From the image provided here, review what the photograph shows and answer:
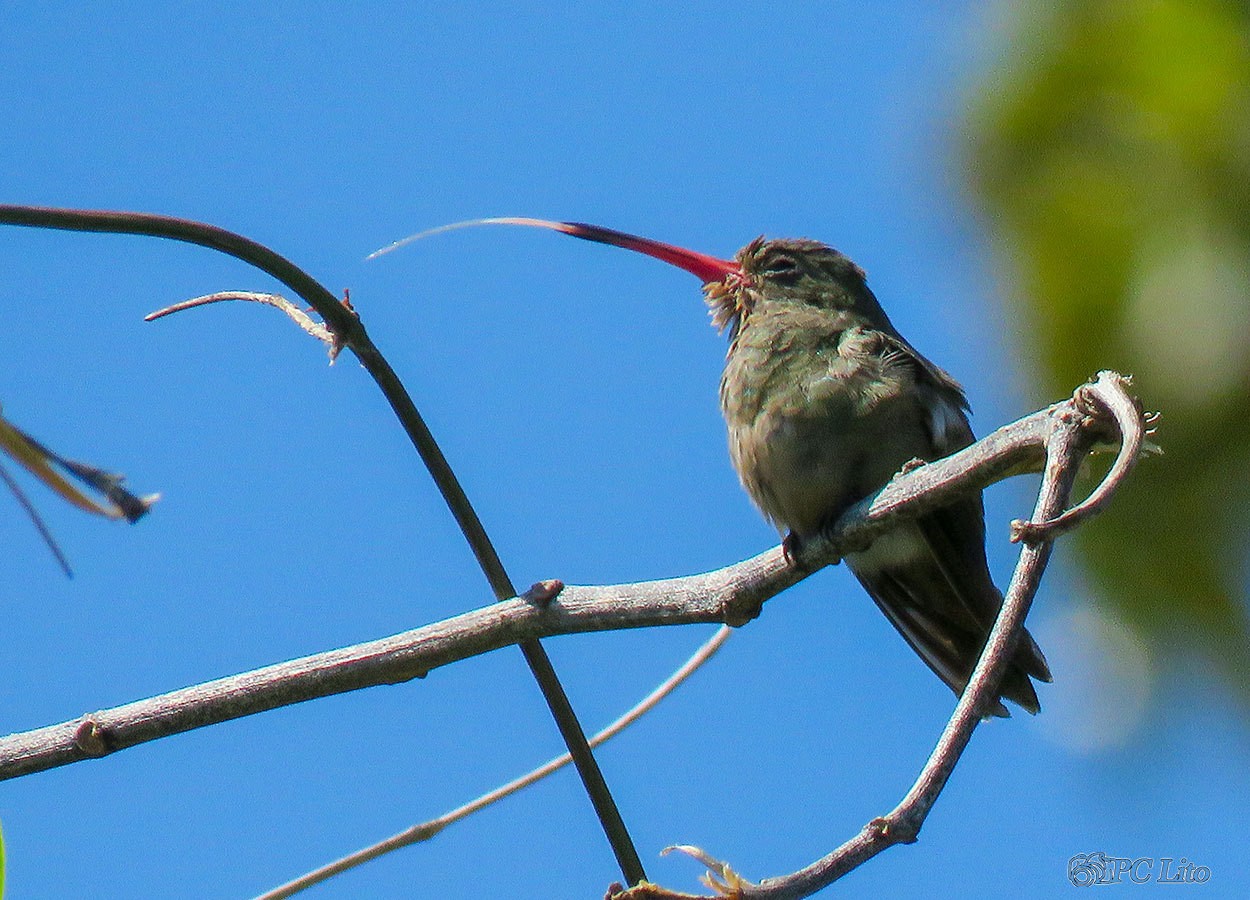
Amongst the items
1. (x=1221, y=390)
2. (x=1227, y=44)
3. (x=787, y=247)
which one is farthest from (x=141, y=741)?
(x=1221, y=390)

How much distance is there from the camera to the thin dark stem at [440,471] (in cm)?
268

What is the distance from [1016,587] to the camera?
238 cm

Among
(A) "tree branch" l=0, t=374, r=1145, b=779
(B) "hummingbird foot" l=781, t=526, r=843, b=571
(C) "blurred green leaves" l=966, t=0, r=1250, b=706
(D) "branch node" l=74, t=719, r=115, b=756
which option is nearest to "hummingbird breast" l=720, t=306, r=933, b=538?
(B) "hummingbird foot" l=781, t=526, r=843, b=571

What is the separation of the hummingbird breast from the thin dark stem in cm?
167

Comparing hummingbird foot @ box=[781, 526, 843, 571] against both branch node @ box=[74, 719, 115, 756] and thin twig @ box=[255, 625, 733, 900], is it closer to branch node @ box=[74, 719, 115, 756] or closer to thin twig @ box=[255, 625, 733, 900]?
thin twig @ box=[255, 625, 733, 900]

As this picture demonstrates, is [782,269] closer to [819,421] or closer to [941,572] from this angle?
[819,421]

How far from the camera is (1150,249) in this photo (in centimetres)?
693

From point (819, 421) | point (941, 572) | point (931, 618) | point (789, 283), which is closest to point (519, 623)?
point (819, 421)

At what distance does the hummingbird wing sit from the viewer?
474 cm

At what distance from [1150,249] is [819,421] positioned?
9.76 feet

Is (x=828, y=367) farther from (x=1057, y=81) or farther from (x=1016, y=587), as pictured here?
(x=1057, y=81)

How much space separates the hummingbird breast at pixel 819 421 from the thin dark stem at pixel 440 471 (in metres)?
1.67

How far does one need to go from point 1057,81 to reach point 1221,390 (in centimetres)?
231

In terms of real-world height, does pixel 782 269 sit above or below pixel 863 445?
above
